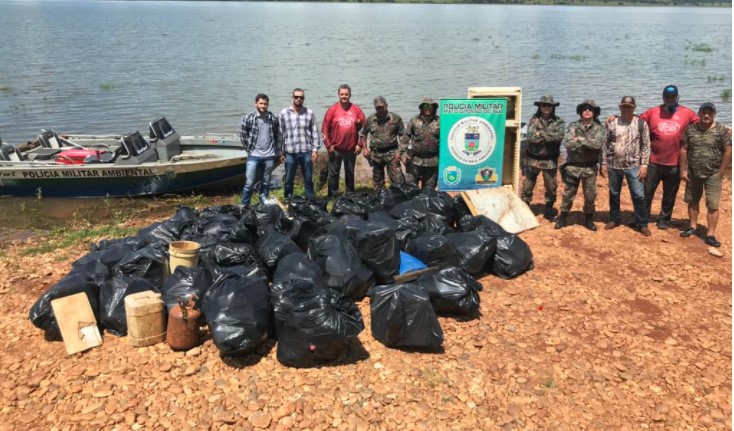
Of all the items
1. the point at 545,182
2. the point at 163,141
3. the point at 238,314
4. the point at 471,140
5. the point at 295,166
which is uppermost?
the point at 163,141

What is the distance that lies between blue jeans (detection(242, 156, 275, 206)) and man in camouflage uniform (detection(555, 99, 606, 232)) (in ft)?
13.8

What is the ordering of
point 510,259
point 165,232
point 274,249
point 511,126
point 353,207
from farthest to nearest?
point 511,126
point 353,207
point 165,232
point 510,259
point 274,249

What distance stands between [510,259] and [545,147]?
2249 millimetres

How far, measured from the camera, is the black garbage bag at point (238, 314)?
4469 millimetres

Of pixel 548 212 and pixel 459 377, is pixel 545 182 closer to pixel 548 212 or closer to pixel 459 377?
pixel 548 212

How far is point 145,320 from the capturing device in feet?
15.8

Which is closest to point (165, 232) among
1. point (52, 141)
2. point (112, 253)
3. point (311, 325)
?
point (112, 253)

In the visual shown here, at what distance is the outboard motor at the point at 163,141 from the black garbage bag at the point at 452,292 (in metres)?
7.80

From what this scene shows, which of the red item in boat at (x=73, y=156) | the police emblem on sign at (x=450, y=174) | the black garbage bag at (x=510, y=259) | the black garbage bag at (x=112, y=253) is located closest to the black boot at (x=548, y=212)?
the police emblem on sign at (x=450, y=174)

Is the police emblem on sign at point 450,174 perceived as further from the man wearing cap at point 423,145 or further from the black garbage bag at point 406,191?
the black garbage bag at point 406,191

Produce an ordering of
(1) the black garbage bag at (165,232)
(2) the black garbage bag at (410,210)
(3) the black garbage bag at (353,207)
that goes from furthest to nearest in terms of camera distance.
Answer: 1. (3) the black garbage bag at (353,207)
2. (2) the black garbage bag at (410,210)
3. (1) the black garbage bag at (165,232)

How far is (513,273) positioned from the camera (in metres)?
6.24

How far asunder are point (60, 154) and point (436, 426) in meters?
10.8

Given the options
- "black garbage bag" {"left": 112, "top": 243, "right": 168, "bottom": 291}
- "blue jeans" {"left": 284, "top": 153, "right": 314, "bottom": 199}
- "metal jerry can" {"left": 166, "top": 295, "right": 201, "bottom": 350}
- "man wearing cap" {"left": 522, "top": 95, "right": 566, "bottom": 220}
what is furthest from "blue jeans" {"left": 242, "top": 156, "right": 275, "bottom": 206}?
"metal jerry can" {"left": 166, "top": 295, "right": 201, "bottom": 350}
